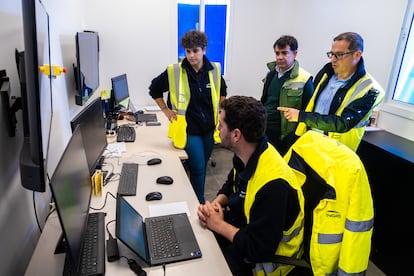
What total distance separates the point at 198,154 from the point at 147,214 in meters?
1.02

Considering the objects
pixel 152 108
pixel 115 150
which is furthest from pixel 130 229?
pixel 152 108

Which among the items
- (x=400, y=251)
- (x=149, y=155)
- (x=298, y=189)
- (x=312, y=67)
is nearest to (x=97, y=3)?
(x=149, y=155)

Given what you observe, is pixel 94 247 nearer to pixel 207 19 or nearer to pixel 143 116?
pixel 143 116

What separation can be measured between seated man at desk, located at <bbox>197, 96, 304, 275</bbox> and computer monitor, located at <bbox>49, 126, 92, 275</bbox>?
568 millimetres

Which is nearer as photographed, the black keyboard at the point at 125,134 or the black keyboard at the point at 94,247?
the black keyboard at the point at 94,247

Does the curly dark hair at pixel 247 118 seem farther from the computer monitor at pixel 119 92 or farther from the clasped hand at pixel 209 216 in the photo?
the computer monitor at pixel 119 92

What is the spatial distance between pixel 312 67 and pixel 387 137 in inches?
57.5

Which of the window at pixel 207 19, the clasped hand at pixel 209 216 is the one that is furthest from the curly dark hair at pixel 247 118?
the window at pixel 207 19

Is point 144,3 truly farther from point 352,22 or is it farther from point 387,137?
point 387,137

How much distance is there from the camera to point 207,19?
404cm

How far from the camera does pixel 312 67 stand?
371 cm

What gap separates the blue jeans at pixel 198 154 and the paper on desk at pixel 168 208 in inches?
33.9

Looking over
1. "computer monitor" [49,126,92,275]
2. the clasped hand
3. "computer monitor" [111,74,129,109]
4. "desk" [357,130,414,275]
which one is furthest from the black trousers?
"computer monitor" [111,74,129,109]

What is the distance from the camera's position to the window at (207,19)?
393 centimetres
